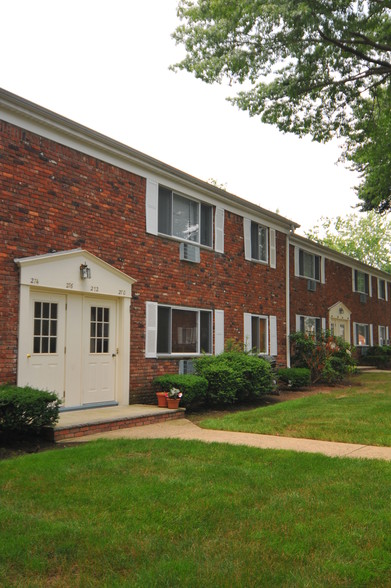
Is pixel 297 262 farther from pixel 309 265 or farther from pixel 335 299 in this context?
pixel 335 299

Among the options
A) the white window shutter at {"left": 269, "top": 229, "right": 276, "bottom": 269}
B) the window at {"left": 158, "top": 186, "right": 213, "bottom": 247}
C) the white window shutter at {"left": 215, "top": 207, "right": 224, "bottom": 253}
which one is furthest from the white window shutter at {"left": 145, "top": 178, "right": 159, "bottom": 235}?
the white window shutter at {"left": 269, "top": 229, "right": 276, "bottom": 269}

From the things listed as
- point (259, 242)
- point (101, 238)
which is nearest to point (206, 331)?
point (259, 242)

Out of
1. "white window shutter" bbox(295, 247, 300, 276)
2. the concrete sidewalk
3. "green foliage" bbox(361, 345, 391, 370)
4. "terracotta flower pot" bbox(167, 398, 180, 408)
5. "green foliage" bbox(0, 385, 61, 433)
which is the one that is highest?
"white window shutter" bbox(295, 247, 300, 276)

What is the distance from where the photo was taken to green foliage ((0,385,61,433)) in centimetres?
734

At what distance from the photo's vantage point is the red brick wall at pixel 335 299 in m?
19.1

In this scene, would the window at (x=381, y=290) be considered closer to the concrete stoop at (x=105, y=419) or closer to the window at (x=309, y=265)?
the window at (x=309, y=265)

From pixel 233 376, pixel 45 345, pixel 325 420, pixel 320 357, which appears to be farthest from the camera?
pixel 320 357

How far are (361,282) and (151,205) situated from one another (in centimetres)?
1736

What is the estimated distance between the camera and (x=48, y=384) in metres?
9.28

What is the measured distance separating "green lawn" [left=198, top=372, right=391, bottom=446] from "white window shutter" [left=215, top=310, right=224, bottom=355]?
2.68m

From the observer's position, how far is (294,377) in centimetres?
1586

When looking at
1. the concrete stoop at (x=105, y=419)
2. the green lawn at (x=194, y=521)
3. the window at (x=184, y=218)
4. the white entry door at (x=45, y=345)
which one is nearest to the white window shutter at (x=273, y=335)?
the window at (x=184, y=218)

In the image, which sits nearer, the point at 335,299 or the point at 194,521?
the point at 194,521

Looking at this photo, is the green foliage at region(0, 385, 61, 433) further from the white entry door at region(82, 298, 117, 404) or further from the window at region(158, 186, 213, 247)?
the window at region(158, 186, 213, 247)
